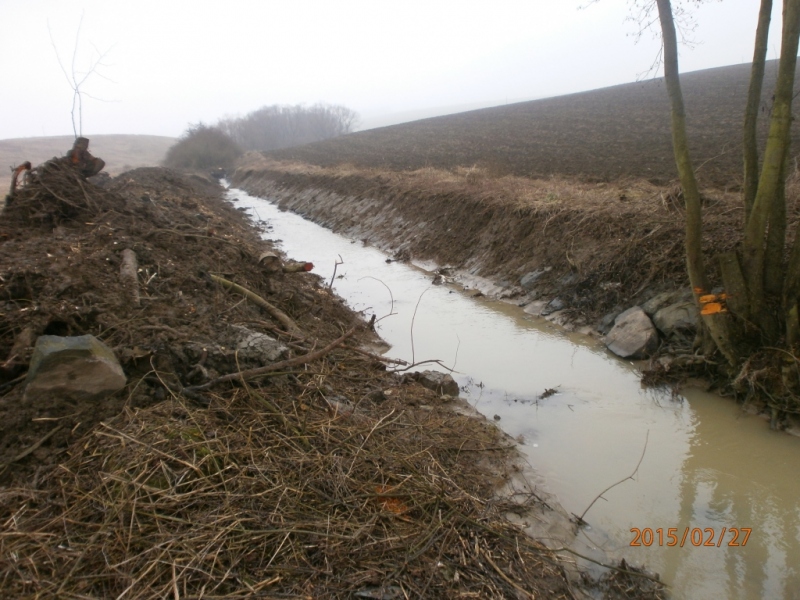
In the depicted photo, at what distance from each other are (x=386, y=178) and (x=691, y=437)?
49.7 feet

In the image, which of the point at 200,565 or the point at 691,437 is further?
the point at 691,437

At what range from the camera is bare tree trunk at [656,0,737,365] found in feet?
17.3

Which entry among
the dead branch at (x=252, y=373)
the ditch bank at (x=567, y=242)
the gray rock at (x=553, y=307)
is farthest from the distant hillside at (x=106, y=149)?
the dead branch at (x=252, y=373)

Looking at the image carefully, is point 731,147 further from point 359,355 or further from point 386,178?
point 359,355

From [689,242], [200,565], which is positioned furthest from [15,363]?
[689,242]

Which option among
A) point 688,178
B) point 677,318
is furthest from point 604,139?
point 688,178

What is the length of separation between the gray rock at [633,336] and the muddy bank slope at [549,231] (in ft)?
1.78

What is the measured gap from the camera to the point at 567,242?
30.8ft

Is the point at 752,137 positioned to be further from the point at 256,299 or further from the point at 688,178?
the point at 256,299

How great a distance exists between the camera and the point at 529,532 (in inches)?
146

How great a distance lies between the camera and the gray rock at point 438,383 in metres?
5.89

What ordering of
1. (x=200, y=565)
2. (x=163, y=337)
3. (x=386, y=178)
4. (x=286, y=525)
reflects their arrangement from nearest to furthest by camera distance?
1. (x=200, y=565)
2. (x=286, y=525)
3. (x=163, y=337)
4. (x=386, y=178)

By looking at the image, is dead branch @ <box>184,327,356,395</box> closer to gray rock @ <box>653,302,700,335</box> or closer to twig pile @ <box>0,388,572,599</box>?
twig pile @ <box>0,388,572,599</box>

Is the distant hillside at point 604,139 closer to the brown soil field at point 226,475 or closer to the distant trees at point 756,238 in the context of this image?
the distant trees at point 756,238
